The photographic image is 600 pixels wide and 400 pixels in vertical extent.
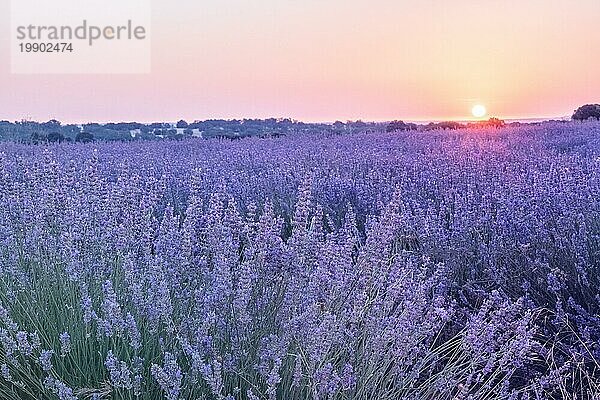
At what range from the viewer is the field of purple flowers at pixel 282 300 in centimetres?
164

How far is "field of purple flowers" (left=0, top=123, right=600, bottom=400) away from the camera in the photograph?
1639 millimetres

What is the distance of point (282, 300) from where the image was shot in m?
1.83

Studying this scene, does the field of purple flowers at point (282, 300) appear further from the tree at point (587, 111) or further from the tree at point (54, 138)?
the tree at point (587, 111)

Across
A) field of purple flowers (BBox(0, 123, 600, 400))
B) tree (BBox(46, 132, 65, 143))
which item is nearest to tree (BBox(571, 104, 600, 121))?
tree (BBox(46, 132, 65, 143))

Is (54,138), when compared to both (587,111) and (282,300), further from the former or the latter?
(587,111)

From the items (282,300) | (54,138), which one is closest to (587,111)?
(54,138)

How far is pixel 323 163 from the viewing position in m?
5.59

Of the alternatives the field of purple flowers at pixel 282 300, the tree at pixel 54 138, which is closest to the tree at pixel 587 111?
the tree at pixel 54 138

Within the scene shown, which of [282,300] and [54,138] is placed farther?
[54,138]

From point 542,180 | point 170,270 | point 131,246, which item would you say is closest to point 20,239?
point 131,246

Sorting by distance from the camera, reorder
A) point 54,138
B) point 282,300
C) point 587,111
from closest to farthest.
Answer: point 282,300 → point 54,138 → point 587,111

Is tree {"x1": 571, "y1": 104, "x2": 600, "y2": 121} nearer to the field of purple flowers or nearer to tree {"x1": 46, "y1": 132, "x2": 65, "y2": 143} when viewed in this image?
tree {"x1": 46, "y1": 132, "x2": 65, "y2": 143}

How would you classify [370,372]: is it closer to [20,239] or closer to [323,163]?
[20,239]

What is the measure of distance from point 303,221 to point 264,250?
11.0 inches
